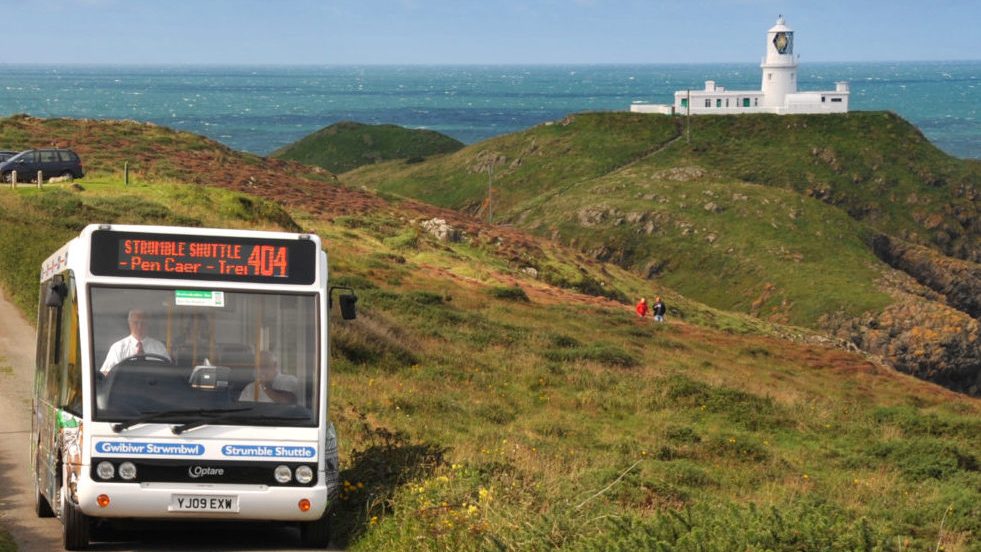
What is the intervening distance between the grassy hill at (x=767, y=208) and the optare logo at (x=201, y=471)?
279 ft

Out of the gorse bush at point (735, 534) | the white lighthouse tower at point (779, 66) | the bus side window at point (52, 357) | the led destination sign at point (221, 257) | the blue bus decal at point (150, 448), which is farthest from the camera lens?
the white lighthouse tower at point (779, 66)

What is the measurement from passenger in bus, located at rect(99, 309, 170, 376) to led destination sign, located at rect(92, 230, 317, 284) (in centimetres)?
44

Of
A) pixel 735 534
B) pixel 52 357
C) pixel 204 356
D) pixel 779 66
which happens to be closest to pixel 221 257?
pixel 204 356

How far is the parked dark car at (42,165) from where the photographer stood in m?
56.9

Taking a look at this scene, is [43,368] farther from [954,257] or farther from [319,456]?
[954,257]

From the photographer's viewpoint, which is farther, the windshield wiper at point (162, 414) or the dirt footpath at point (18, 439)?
the dirt footpath at point (18, 439)

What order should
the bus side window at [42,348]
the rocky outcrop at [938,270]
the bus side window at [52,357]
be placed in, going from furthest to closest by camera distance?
the rocky outcrop at [938,270]
the bus side window at [42,348]
the bus side window at [52,357]

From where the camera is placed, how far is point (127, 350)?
1272cm

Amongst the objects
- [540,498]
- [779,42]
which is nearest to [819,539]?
[540,498]

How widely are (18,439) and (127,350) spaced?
6931mm

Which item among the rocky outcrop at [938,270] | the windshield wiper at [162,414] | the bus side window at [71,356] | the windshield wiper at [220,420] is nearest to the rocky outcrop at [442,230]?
the rocky outcrop at [938,270]

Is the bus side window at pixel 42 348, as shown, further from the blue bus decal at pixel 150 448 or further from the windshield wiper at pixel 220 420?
the windshield wiper at pixel 220 420

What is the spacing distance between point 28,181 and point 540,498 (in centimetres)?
5007

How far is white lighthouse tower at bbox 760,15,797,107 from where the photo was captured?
15900cm
